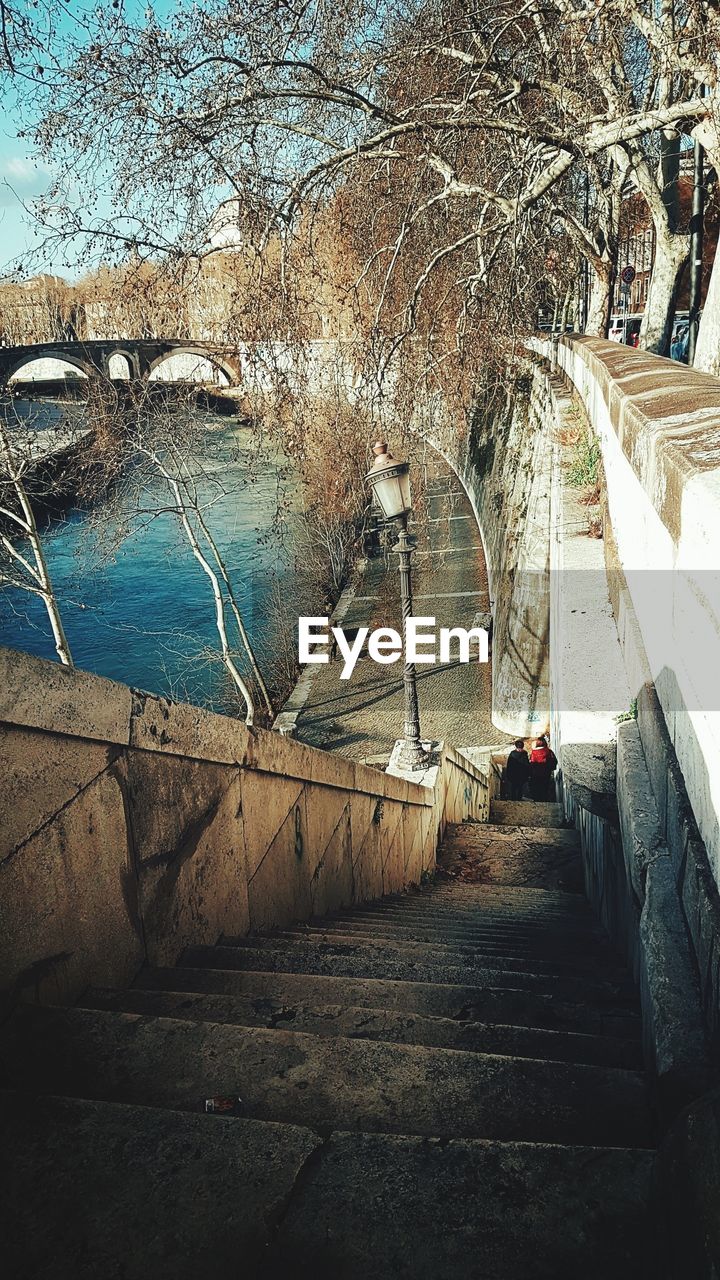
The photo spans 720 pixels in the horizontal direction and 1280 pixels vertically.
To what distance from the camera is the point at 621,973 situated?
2883 mm

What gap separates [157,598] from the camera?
24.5 meters

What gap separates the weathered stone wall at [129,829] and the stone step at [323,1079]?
0.24 meters

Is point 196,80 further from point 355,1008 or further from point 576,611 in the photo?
point 355,1008

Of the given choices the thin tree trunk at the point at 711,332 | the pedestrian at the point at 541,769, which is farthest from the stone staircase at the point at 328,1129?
the pedestrian at the point at 541,769

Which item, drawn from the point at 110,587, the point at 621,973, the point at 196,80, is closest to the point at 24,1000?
the point at 621,973

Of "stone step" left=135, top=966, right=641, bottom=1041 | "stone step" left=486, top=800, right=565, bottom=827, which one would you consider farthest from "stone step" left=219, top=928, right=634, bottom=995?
"stone step" left=486, top=800, right=565, bottom=827

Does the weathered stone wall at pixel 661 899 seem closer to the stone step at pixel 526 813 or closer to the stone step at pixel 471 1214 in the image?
the stone step at pixel 471 1214

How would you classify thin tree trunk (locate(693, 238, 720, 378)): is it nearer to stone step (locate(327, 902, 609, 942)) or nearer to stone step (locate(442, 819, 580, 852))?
stone step (locate(442, 819, 580, 852))

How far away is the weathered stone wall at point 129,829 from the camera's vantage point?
6.36ft

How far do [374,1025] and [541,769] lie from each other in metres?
8.55

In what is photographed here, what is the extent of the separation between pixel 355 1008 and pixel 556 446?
12.0 meters

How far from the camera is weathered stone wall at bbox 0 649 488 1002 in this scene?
6.36 feet

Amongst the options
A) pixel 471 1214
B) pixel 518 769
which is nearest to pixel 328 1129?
pixel 471 1214

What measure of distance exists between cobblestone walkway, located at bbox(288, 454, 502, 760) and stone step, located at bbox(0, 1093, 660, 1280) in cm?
1125
